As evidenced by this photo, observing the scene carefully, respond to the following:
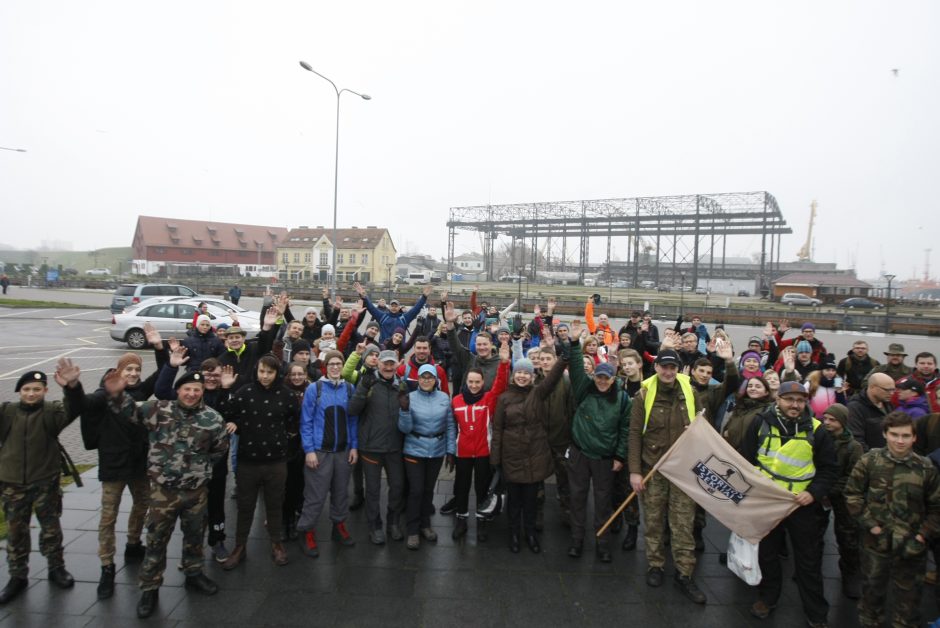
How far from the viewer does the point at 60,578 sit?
3908 mm

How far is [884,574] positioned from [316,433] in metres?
4.65

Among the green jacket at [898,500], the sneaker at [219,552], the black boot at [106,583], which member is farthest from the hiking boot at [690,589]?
the black boot at [106,583]

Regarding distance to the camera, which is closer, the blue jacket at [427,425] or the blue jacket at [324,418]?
the blue jacket at [324,418]

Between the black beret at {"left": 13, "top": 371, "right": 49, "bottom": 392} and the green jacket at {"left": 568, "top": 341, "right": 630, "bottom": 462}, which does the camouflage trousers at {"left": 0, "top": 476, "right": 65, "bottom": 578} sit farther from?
the green jacket at {"left": 568, "top": 341, "right": 630, "bottom": 462}

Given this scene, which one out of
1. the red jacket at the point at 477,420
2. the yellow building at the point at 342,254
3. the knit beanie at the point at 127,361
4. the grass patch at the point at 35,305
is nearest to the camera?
the knit beanie at the point at 127,361

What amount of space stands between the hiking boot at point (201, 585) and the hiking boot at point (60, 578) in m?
0.88

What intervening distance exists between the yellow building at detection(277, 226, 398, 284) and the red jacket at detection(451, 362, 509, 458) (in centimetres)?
6163

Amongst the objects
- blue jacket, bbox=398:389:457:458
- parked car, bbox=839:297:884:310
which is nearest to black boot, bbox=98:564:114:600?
blue jacket, bbox=398:389:457:458

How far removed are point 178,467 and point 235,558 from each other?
112cm

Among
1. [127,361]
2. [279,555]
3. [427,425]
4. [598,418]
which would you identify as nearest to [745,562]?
[598,418]

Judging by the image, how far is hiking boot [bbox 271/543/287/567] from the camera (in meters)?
4.33

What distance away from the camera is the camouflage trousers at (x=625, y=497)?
5012mm

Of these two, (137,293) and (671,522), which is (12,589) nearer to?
(671,522)

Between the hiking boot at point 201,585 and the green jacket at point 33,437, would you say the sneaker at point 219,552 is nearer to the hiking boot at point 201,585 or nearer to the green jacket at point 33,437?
the hiking boot at point 201,585
